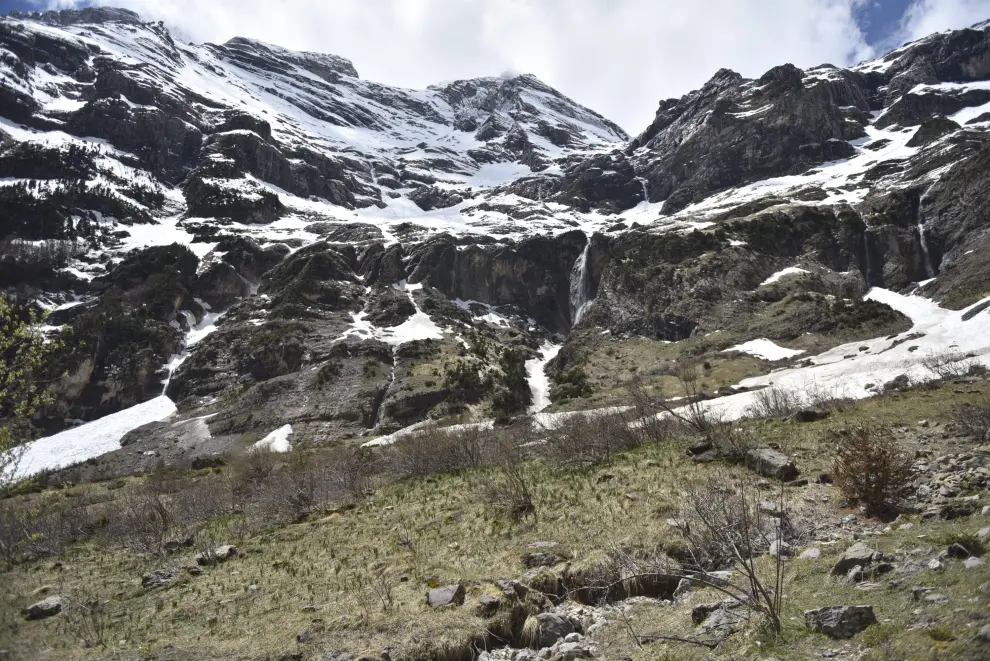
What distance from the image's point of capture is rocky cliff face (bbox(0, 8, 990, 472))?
78750mm

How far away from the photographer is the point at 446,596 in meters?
8.84

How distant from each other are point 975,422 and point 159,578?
20.1m

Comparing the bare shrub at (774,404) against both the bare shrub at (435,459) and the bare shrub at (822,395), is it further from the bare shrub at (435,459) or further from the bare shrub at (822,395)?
the bare shrub at (435,459)

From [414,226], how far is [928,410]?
146115 millimetres

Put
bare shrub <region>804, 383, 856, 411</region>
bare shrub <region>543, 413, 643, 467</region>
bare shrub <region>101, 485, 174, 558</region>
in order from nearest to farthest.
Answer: bare shrub <region>101, 485, 174, 558</region>, bare shrub <region>543, 413, 643, 467</region>, bare shrub <region>804, 383, 856, 411</region>

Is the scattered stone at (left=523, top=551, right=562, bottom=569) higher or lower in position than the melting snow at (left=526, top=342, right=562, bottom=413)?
lower

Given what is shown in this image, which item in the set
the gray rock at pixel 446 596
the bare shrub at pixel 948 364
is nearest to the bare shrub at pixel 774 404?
the bare shrub at pixel 948 364

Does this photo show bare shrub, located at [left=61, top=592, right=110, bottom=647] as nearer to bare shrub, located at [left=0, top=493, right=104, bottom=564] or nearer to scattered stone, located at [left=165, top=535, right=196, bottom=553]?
scattered stone, located at [left=165, top=535, right=196, bottom=553]

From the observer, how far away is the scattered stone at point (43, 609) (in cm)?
1083

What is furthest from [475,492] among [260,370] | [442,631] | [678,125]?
[678,125]

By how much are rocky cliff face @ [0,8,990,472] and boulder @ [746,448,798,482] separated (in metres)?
17.3

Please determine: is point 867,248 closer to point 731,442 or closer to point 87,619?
point 731,442

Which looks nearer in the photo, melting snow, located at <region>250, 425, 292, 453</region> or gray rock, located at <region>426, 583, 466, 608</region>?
gray rock, located at <region>426, 583, 466, 608</region>

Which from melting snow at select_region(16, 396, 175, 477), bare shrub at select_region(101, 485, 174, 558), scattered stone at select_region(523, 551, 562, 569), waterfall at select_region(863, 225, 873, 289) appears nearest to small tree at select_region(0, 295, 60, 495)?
bare shrub at select_region(101, 485, 174, 558)
